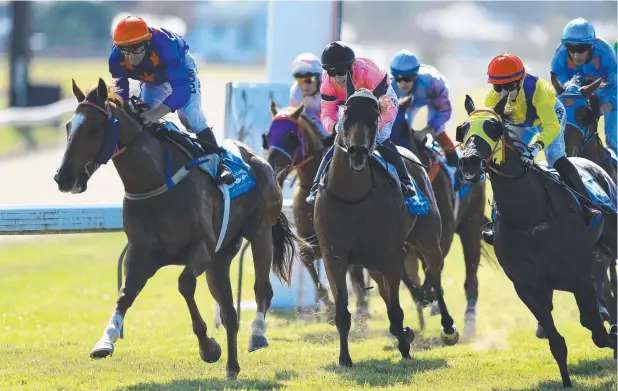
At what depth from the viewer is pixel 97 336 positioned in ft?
31.2

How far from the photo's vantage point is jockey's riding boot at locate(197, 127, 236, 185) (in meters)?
7.26

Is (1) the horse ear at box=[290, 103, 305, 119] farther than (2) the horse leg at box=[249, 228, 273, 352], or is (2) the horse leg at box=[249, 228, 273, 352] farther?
(1) the horse ear at box=[290, 103, 305, 119]

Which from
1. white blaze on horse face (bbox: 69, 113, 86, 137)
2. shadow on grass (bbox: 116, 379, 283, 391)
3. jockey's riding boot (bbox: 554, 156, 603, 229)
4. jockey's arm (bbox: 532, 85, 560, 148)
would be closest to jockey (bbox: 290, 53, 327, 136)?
jockey's riding boot (bbox: 554, 156, 603, 229)

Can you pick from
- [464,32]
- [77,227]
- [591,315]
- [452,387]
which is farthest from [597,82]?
[464,32]

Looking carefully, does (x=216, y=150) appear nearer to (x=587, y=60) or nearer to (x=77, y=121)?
(x=77, y=121)

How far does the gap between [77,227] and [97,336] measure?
48.2 inches

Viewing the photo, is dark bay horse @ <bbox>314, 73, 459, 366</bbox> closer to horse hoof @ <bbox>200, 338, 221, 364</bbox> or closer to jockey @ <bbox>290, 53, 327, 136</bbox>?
horse hoof @ <bbox>200, 338, 221, 364</bbox>

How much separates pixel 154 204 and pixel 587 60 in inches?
154

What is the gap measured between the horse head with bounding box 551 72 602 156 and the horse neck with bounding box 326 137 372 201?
2.07m

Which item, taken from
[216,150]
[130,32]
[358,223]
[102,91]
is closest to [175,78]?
[130,32]

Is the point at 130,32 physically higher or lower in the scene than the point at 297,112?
higher

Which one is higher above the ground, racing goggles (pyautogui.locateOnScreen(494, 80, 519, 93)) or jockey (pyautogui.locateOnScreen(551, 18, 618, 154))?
jockey (pyautogui.locateOnScreen(551, 18, 618, 154))

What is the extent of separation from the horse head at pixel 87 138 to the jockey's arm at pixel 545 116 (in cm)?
242

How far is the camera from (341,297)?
302 inches
